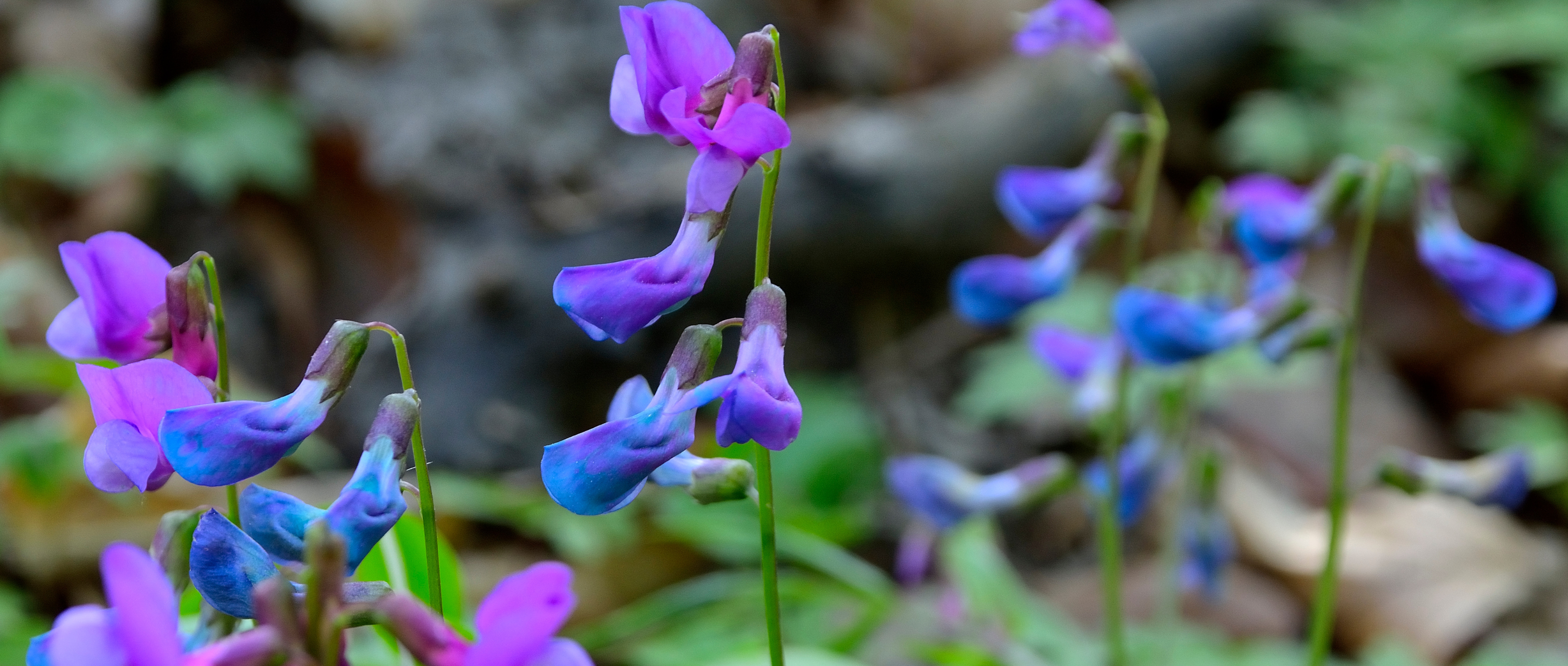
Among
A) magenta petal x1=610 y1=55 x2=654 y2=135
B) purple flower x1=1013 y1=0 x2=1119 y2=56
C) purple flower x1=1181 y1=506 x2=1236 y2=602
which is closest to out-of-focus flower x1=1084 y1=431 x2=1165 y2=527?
purple flower x1=1181 y1=506 x2=1236 y2=602

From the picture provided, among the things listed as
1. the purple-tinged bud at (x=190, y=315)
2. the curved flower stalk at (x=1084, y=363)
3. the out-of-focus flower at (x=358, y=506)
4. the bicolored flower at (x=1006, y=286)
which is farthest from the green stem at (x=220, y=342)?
the curved flower stalk at (x=1084, y=363)

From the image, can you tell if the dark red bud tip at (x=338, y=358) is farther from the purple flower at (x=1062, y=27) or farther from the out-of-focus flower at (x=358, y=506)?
the purple flower at (x=1062, y=27)

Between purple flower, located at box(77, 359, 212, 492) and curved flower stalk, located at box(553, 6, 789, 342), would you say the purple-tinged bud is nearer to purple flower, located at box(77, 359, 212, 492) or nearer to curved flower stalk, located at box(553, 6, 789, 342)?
purple flower, located at box(77, 359, 212, 492)

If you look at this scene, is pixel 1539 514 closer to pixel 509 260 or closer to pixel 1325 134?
pixel 1325 134

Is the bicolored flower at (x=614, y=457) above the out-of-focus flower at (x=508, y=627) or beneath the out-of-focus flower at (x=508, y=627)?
beneath

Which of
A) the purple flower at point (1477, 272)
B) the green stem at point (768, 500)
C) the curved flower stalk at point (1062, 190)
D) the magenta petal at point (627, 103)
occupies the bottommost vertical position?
the purple flower at point (1477, 272)

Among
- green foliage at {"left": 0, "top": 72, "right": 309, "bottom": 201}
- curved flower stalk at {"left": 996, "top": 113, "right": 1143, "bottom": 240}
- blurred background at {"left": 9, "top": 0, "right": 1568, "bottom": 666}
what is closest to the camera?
curved flower stalk at {"left": 996, "top": 113, "right": 1143, "bottom": 240}

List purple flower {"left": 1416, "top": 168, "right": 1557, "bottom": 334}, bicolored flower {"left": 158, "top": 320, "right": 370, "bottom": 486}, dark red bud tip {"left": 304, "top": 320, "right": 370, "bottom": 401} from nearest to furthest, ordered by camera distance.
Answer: bicolored flower {"left": 158, "top": 320, "right": 370, "bottom": 486} < dark red bud tip {"left": 304, "top": 320, "right": 370, "bottom": 401} < purple flower {"left": 1416, "top": 168, "right": 1557, "bottom": 334}
